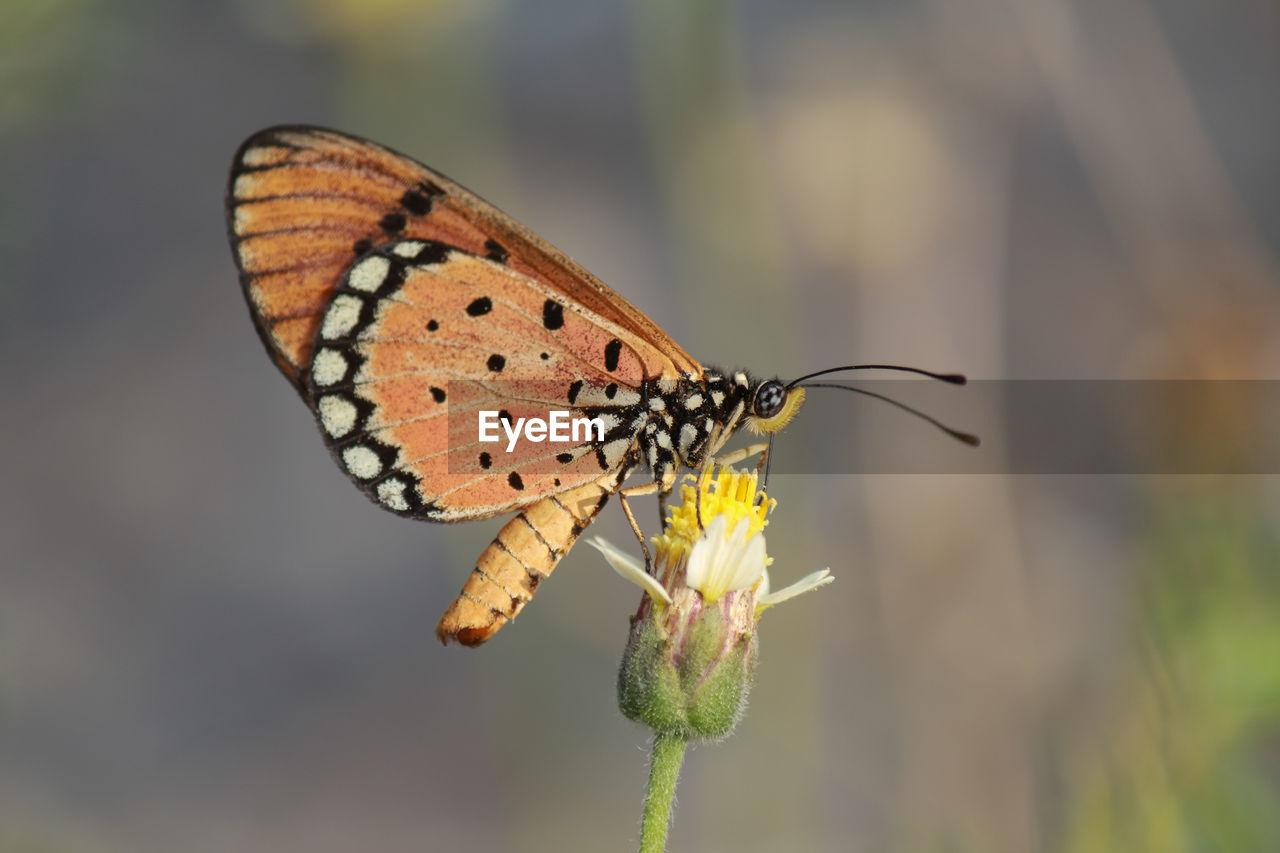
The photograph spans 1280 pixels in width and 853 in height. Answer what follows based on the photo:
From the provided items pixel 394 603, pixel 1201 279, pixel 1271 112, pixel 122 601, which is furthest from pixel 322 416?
pixel 1271 112

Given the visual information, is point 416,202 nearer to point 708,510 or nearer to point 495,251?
point 495,251

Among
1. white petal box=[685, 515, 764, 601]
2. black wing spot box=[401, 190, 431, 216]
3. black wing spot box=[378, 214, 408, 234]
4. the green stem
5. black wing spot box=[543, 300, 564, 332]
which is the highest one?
black wing spot box=[401, 190, 431, 216]

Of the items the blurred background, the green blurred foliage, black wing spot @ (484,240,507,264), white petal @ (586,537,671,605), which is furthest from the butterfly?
the blurred background

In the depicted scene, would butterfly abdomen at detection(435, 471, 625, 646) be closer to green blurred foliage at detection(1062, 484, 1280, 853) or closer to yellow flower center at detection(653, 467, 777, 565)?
yellow flower center at detection(653, 467, 777, 565)

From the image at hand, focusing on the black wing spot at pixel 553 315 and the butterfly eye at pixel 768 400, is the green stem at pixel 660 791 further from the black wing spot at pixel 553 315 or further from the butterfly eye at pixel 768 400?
the black wing spot at pixel 553 315

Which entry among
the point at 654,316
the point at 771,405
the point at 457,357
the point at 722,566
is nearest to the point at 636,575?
the point at 722,566

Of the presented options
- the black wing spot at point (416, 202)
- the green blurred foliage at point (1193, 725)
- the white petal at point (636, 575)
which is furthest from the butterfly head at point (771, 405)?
the green blurred foliage at point (1193, 725)
